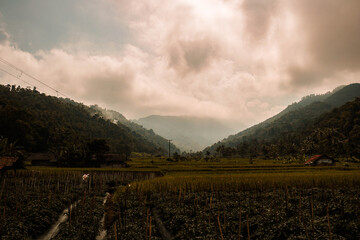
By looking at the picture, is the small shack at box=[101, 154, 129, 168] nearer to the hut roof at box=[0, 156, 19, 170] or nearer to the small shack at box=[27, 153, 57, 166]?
the small shack at box=[27, 153, 57, 166]

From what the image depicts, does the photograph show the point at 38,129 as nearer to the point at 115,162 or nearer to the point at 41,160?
the point at 41,160

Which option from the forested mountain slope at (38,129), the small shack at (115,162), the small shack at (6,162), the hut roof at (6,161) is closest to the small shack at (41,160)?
the forested mountain slope at (38,129)

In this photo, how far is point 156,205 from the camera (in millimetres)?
19062

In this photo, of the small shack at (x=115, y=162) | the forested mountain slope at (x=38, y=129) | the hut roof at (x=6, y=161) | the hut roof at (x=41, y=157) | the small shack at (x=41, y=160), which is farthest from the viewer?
the forested mountain slope at (x=38, y=129)

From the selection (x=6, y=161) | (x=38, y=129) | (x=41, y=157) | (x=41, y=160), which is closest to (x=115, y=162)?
(x=41, y=160)

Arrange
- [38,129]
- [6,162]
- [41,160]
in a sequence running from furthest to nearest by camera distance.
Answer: [38,129], [41,160], [6,162]

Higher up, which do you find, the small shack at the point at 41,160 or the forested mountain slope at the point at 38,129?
the forested mountain slope at the point at 38,129

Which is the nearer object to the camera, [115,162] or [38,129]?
[115,162]

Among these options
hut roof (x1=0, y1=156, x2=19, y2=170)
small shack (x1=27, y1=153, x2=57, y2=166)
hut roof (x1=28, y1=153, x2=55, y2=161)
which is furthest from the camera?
hut roof (x1=28, y1=153, x2=55, y2=161)

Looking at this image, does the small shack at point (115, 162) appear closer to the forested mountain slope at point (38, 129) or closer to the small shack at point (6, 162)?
the forested mountain slope at point (38, 129)

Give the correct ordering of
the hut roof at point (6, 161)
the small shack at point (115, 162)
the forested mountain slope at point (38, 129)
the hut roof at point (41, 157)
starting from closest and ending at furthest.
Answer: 1. the hut roof at point (6, 161)
2. the hut roof at point (41, 157)
3. the small shack at point (115, 162)
4. the forested mountain slope at point (38, 129)

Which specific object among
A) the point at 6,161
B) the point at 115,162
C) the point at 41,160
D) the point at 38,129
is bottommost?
the point at 115,162

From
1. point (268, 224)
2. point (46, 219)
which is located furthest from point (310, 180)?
point (46, 219)

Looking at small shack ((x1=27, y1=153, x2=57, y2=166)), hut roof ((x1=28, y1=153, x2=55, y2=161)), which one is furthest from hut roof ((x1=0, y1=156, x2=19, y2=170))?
hut roof ((x1=28, y1=153, x2=55, y2=161))
